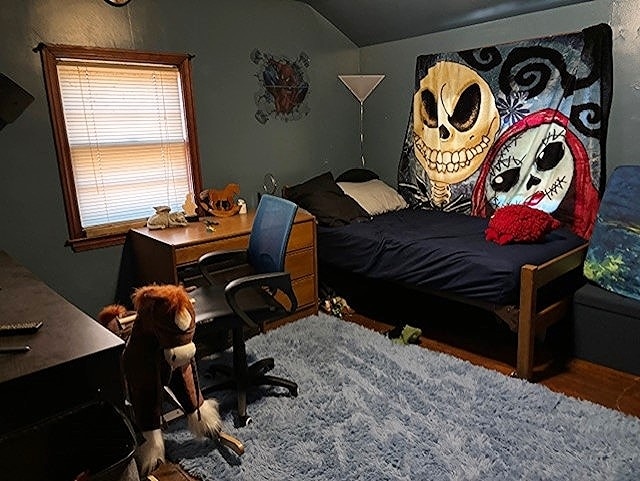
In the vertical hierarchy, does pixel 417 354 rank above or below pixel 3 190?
below

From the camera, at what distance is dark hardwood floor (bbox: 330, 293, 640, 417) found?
2480mm

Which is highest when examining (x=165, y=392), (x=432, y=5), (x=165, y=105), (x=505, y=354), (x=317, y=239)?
(x=432, y=5)

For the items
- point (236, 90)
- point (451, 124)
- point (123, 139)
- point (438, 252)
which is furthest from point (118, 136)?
point (451, 124)

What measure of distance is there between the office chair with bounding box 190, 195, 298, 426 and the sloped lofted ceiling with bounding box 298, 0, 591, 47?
6.70 feet

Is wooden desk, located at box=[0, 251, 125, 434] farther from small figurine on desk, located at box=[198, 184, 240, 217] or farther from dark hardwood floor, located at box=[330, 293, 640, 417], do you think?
dark hardwood floor, located at box=[330, 293, 640, 417]

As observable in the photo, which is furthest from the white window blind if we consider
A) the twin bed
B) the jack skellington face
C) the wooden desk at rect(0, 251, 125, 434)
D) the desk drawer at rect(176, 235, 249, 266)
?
the jack skellington face

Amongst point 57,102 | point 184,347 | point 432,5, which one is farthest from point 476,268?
point 57,102

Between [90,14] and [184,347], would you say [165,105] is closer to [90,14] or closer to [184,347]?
[90,14]

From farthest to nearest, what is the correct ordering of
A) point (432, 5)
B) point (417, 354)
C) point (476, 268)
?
point (432, 5) < point (417, 354) < point (476, 268)

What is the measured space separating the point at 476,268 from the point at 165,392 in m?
1.68

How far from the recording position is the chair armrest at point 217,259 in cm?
263

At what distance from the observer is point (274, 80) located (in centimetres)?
381

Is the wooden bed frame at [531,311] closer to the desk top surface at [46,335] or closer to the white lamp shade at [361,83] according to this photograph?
the desk top surface at [46,335]

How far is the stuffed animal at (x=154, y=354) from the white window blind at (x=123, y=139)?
144 centimetres
